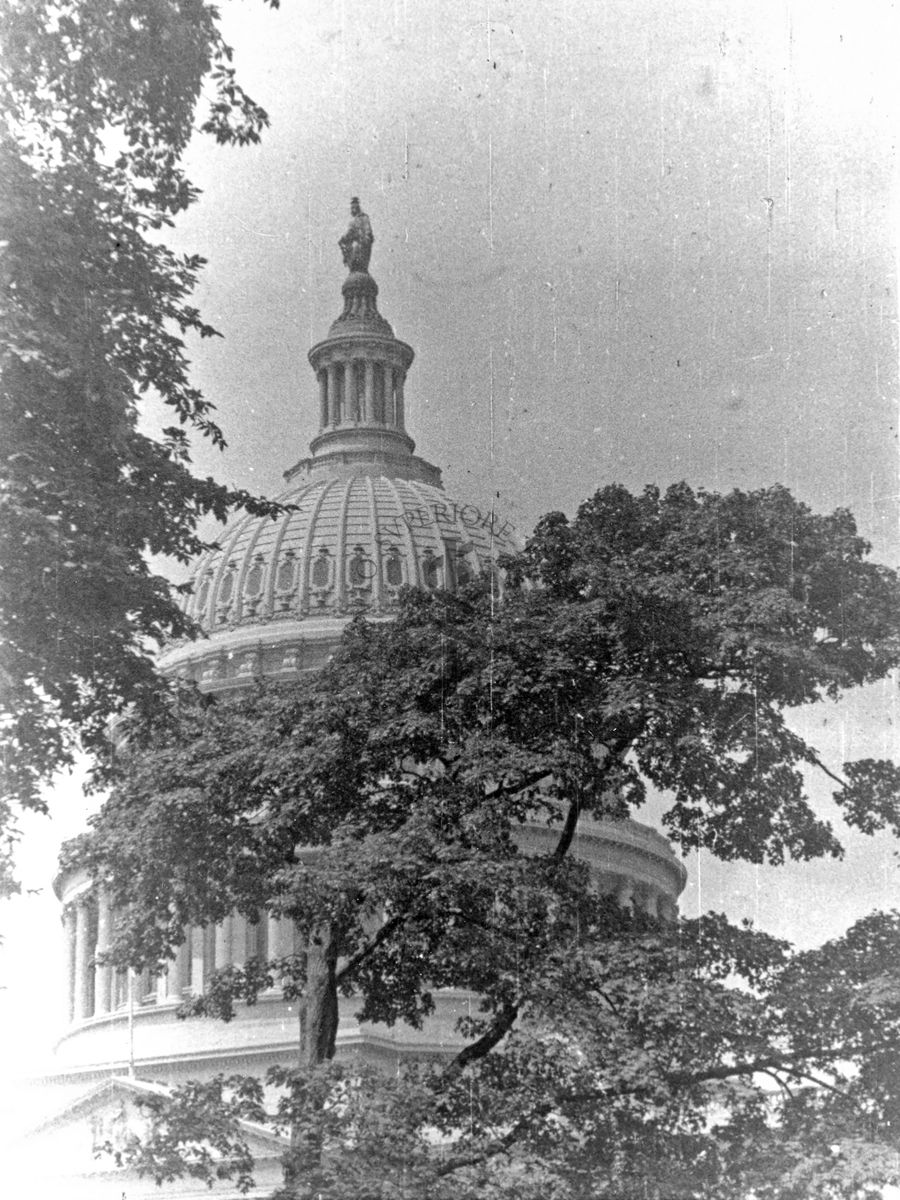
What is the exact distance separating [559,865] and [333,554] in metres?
61.5

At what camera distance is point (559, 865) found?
2683 cm

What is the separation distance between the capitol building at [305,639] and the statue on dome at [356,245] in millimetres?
163

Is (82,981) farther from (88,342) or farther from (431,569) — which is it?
(88,342)

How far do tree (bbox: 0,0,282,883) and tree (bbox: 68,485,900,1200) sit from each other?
117 inches

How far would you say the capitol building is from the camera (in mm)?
67125

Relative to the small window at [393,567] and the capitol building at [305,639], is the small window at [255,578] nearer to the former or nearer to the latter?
the capitol building at [305,639]

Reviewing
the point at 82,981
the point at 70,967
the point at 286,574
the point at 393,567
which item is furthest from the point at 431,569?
the point at 70,967

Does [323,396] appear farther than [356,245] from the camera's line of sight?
Yes

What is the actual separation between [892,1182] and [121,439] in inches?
463

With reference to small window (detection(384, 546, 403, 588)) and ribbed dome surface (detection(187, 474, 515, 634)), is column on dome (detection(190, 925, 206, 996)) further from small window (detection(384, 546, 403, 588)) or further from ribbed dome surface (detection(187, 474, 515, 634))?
small window (detection(384, 546, 403, 588))

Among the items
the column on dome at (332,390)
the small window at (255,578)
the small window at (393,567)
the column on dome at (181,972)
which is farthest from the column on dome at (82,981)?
the column on dome at (332,390)

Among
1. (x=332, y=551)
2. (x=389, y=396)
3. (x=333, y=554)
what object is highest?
(x=389, y=396)

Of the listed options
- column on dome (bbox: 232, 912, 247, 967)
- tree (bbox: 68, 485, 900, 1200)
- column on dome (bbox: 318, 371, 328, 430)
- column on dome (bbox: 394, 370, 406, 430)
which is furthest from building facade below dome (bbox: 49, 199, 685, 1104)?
tree (bbox: 68, 485, 900, 1200)

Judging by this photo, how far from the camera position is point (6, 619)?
22.3 meters
